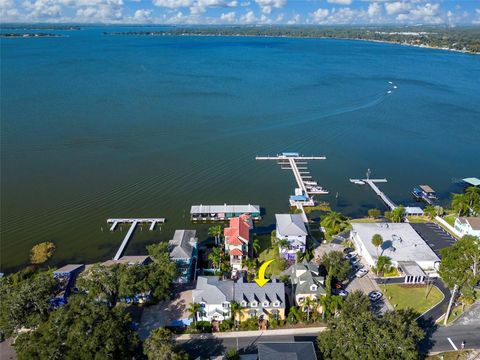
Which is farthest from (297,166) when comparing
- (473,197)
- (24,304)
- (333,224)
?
(24,304)

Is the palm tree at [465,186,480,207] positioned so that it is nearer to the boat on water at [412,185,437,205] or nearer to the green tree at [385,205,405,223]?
the boat on water at [412,185,437,205]

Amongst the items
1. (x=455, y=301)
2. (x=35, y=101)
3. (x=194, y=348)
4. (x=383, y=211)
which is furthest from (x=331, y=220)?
(x=35, y=101)

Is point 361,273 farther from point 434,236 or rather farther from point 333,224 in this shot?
point 434,236

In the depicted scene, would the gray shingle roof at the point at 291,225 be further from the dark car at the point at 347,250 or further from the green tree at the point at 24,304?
the green tree at the point at 24,304

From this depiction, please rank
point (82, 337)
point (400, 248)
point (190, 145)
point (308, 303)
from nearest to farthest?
point (82, 337) < point (308, 303) < point (400, 248) < point (190, 145)

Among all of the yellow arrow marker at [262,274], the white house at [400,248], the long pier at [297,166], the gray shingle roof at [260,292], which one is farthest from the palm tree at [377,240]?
the long pier at [297,166]
